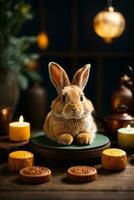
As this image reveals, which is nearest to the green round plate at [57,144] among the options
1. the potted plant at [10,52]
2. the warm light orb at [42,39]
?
the potted plant at [10,52]

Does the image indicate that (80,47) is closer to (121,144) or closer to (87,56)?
(87,56)

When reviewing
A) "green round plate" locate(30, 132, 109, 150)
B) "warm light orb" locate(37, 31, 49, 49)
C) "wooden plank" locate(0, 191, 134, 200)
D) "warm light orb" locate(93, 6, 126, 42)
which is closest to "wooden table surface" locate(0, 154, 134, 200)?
"wooden plank" locate(0, 191, 134, 200)

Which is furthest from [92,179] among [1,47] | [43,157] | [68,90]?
[1,47]

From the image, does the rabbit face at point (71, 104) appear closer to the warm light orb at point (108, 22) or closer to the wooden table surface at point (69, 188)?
the wooden table surface at point (69, 188)

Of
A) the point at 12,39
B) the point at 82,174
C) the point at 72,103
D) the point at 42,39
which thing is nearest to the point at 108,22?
the point at 72,103

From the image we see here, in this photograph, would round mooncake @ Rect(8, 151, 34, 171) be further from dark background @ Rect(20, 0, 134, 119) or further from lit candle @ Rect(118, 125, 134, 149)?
dark background @ Rect(20, 0, 134, 119)

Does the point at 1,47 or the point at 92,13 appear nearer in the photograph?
the point at 1,47
